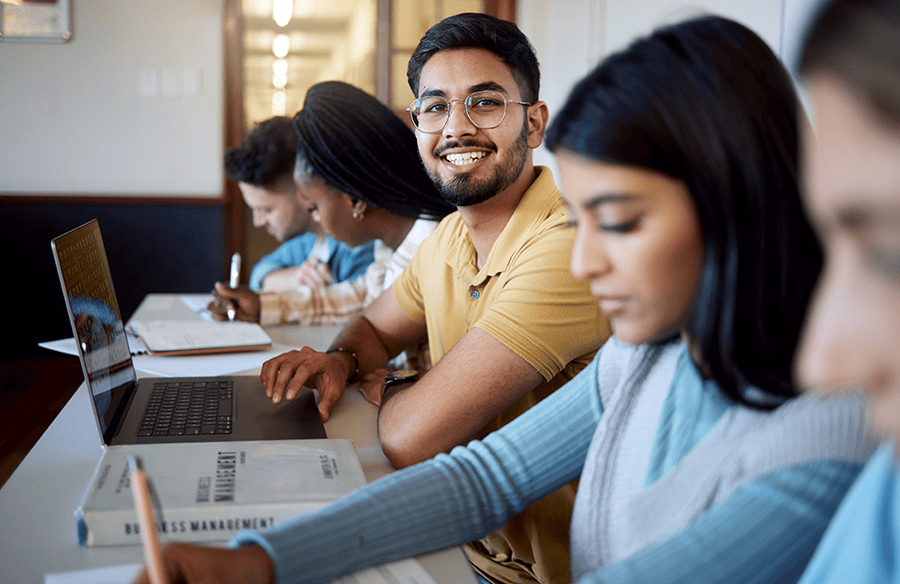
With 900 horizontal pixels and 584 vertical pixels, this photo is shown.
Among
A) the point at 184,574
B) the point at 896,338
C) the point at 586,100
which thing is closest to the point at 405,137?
the point at 586,100

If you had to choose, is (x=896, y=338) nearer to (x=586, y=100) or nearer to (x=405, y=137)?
(x=586, y=100)

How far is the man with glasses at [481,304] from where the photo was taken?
1.04m

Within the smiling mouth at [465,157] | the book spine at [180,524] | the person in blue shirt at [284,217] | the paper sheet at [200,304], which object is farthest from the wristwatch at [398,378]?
the person in blue shirt at [284,217]

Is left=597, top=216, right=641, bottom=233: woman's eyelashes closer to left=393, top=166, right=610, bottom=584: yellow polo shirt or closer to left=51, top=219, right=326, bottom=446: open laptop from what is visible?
left=393, top=166, right=610, bottom=584: yellow polo shirt

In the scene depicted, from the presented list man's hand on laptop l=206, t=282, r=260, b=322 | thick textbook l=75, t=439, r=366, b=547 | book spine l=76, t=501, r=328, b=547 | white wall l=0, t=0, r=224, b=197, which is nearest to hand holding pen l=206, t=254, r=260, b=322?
man's hand on laptop l=206, t=282, r=260, b=322

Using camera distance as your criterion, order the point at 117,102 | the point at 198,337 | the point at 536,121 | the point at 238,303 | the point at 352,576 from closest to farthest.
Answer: the point at 352,576, the point at 536,121, the point at 198,337, the point at 238,303, the point at 117,102

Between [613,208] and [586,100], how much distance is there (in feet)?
0.36

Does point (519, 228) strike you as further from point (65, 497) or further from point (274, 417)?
point (65, 497)

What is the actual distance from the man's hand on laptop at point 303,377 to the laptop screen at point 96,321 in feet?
0.76

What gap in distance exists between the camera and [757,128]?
1.74 ft

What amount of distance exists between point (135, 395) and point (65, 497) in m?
0.35

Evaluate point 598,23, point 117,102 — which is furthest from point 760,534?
point 117,102

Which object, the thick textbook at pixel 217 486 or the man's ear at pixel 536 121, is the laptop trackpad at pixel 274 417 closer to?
the thick textbook at pixel 217 486

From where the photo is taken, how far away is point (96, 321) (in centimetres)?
104
